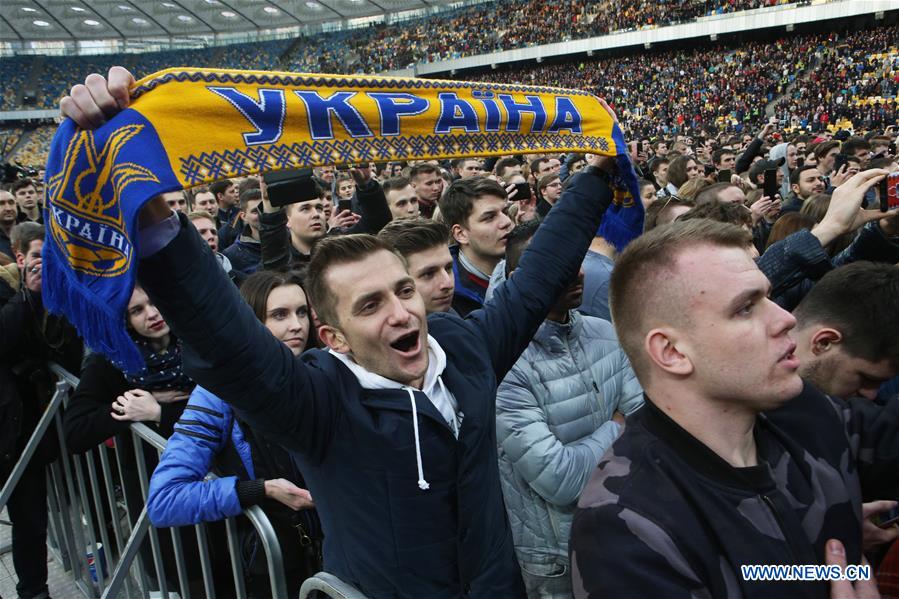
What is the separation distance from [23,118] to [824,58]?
1846 inches

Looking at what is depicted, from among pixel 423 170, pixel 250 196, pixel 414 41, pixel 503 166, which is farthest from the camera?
pixel 414 41

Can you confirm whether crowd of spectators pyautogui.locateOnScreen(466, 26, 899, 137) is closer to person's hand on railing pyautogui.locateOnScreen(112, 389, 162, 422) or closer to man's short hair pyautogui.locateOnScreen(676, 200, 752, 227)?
man's short hair pyautogui.locateOnScreen(676, 200, 752, 227)

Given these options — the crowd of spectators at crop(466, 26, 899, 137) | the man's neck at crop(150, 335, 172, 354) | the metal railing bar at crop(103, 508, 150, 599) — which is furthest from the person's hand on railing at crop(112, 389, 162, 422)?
the crowd of spectators at crop(466, 26, 899, 137)

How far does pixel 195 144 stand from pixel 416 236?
4.54 feet

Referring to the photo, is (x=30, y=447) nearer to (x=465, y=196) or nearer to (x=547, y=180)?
(x=465, y=196)

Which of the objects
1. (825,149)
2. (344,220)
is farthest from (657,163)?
(344,220)

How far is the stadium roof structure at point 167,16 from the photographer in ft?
129

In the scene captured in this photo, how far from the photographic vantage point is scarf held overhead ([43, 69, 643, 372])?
4.08ft

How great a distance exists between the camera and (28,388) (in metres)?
3.28

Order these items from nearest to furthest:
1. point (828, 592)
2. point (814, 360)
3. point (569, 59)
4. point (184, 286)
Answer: point (828, 592) < point (184, 286) < point (814, 360) < point (569, 59)

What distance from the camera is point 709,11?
30.0m

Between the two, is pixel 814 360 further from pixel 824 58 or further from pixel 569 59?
pixel 569 59

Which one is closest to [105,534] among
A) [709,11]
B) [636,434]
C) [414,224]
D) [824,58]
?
[414,224]

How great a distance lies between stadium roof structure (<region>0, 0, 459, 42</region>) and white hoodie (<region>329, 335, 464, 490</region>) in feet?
148
